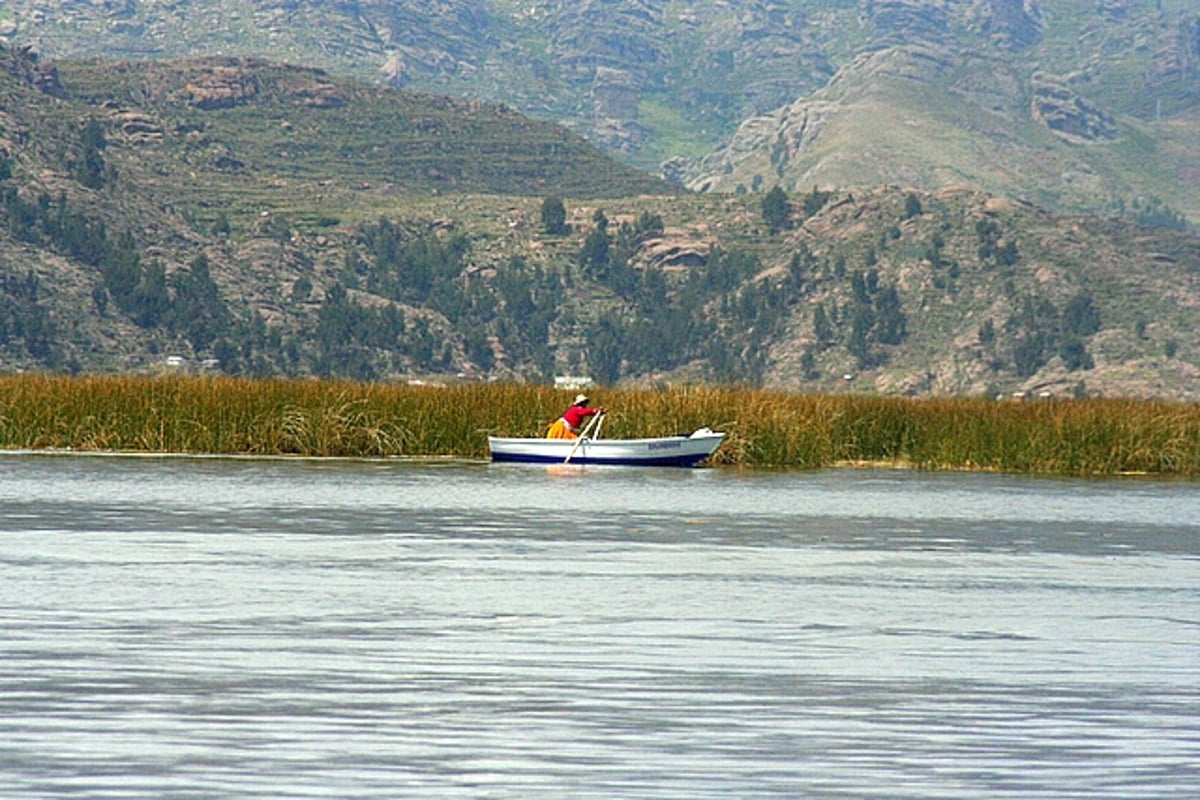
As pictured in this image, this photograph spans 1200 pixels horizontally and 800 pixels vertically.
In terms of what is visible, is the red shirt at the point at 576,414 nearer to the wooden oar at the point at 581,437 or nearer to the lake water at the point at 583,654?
the wooden oar at the point at 581,437

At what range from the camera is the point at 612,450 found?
50500 millimetres

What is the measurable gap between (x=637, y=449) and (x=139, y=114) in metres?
147

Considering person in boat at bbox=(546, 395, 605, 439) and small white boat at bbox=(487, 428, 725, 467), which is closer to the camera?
small white boat at bbox=(487, 428, 725, 467)

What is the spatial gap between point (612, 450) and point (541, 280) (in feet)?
402

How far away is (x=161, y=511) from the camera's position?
113ft

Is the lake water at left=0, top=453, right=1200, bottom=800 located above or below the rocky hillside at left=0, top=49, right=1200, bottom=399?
below

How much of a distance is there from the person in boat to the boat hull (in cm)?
65

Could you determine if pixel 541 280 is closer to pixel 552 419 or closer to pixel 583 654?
pixel 552 419

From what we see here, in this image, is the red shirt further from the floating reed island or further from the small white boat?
the floating reed island

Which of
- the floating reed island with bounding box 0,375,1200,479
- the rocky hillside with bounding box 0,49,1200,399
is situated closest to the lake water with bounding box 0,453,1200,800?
the floating reed island with bounding box 0,375,1200,479

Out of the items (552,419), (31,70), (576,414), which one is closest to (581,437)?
(576,414)

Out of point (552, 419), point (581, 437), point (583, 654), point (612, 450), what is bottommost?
point (612, 450)

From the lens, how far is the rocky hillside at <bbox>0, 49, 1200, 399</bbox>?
14375cm

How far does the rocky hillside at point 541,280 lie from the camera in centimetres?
14375
